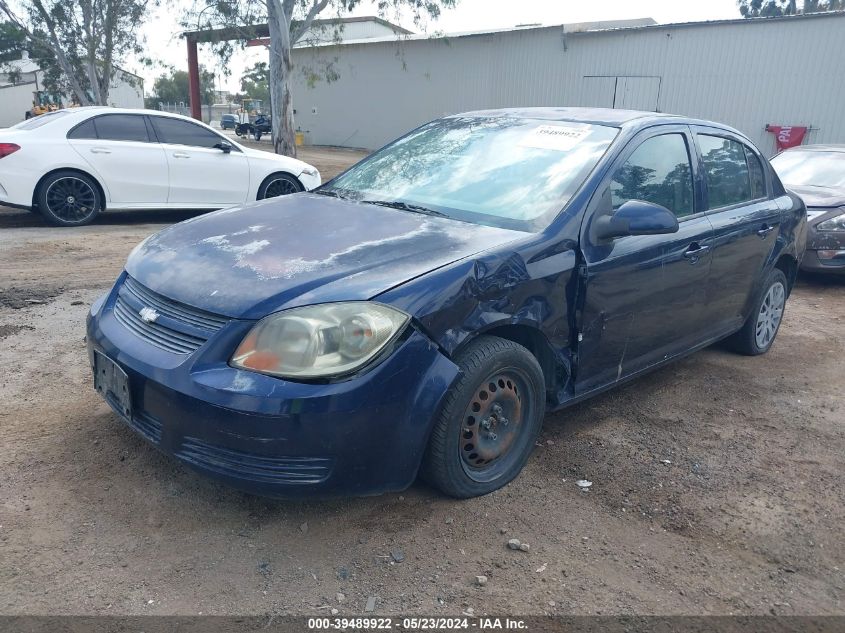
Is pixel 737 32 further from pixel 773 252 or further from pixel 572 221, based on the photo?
pixel 572 221

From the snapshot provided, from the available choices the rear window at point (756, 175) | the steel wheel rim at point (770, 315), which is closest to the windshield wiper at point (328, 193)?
the rear window at point (756, 175)

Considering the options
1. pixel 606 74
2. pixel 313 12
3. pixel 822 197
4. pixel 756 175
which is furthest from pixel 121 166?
pixel 606 74

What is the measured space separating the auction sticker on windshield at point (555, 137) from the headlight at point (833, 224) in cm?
507

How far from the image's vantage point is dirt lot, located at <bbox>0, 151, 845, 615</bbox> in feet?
8.38

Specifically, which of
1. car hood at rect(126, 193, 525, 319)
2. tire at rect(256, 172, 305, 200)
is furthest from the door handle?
tire at rect(256, 172, 305, 200)

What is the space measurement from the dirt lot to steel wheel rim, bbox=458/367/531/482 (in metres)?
0.18

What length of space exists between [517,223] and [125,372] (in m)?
1.80

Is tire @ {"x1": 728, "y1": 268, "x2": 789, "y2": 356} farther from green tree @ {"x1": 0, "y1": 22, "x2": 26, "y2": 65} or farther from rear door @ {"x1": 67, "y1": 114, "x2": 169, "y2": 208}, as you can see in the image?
green tree @ {"x1": 0, "y1": 22, "x2": 26, "y2": 65}

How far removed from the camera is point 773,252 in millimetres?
4930

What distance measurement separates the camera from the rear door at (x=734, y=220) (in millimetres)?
4328

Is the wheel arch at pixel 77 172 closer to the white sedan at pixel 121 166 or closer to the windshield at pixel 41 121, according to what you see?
the white sedan at pixel 121 166

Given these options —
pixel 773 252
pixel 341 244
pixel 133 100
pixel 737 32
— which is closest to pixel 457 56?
A: pixel 737 32

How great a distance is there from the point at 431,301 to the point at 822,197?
22.7ft

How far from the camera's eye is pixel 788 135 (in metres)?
18.5
